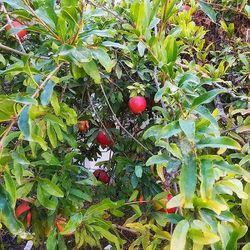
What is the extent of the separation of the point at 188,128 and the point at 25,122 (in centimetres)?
32

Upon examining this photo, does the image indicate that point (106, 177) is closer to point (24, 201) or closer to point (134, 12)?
point (24, 201)

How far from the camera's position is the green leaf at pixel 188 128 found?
0.69 m

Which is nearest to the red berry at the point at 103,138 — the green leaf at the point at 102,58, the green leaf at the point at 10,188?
the green leaf at the point at 102,58

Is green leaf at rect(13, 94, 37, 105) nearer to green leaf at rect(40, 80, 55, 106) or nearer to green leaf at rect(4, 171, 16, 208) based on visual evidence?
green leaf at rect(40, 80, 55, 106)

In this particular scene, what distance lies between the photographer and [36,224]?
126 centimetres

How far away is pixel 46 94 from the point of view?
0.83 meters

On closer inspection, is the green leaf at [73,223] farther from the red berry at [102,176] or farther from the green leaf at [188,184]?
the red berry at [102,176]

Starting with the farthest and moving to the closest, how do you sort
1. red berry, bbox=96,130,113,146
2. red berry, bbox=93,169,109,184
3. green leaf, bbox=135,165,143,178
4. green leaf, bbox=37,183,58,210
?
red berry, bbox=93,169,109,184 → red berry, bbox=96,130,113,146 → green leaf, bbox=135,165,143,178 → green leaf, bbox=37,183,58,210

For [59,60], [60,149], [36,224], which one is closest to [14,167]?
[59,60]

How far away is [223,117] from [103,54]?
642 mm

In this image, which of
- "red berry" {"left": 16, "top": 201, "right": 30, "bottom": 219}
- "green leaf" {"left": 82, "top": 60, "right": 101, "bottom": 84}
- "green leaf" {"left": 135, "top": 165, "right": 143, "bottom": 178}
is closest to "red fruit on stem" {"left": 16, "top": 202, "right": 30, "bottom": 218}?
"red berry" {"left": 16, "top": 201, "right": 30, "bottom": 219}

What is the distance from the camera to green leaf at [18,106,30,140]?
2.23 ft

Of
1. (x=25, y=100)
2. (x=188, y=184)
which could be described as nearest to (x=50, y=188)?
(x=25, y=100)

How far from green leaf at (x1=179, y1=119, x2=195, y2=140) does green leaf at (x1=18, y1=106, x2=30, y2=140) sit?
0.30m
